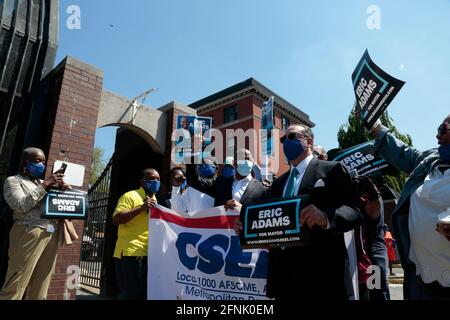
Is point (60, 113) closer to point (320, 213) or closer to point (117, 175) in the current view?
point (117, 175)

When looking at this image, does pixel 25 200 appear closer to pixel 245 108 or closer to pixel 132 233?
pixel 132 233

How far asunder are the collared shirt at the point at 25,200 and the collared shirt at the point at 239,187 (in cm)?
228

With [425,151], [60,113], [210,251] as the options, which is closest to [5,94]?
[60,113]

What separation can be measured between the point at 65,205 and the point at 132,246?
0.93m

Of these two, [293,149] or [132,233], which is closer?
[293,149]

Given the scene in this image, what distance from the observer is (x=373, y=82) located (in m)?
3.78

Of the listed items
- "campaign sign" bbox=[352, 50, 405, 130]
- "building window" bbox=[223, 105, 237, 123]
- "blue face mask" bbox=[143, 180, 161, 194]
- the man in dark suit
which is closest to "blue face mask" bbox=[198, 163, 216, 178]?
"blue face mask" bbox=[143, 180, 161, 194]

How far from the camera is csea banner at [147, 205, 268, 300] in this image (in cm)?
353

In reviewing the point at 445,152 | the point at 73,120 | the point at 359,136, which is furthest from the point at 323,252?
the point at 359,136

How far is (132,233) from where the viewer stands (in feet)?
13.1

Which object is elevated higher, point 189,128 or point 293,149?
point 189,128

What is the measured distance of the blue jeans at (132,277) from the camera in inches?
148

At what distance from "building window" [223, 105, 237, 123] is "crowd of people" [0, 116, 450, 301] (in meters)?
27.7
